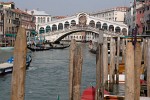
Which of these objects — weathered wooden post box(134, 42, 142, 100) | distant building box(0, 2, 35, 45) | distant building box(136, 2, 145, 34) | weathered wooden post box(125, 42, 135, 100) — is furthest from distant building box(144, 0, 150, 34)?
weathered wooden post box(125, 42, 135, 100)

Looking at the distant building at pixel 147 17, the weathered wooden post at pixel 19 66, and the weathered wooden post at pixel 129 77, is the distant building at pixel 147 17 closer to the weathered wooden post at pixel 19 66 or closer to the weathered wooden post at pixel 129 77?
the weathered wooden post at pixel 129 77

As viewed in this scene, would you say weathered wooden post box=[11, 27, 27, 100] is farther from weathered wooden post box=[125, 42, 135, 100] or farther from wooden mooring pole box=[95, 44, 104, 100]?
wooden mooring pole box=[95, 44, 104, 100]

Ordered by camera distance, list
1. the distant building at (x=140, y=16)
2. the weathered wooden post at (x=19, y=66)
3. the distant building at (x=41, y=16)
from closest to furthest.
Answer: the weathered wooden post at (x=19, y=66) < the distant building at (x=140, y=16) < the distant building at (x=41, y=16)

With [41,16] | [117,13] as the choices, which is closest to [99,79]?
[117,13]

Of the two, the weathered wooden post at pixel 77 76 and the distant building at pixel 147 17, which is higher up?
the distant building at pixel 147 17

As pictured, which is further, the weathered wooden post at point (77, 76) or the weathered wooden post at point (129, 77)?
the weathered wooden post at point (77, 76)

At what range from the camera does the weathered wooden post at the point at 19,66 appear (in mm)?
2338

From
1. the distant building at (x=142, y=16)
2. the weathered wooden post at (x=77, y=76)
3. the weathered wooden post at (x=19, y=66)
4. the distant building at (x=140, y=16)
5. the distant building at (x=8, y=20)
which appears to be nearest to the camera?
the weathered wooden post at (x=19, y=66)

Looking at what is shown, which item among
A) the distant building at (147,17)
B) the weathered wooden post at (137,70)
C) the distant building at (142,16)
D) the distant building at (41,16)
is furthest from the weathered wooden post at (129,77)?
the distant building at (41,16)

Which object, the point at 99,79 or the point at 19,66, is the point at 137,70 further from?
the point at 19,66

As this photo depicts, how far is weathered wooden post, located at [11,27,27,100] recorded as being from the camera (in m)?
2.34

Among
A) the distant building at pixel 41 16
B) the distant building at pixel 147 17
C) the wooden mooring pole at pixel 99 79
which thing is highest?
the distant building at pixel 41 16

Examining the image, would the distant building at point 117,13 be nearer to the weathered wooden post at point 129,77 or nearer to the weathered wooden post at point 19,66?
the weathered wooden post at point 129,77

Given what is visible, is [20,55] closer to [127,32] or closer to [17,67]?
[17,67]
